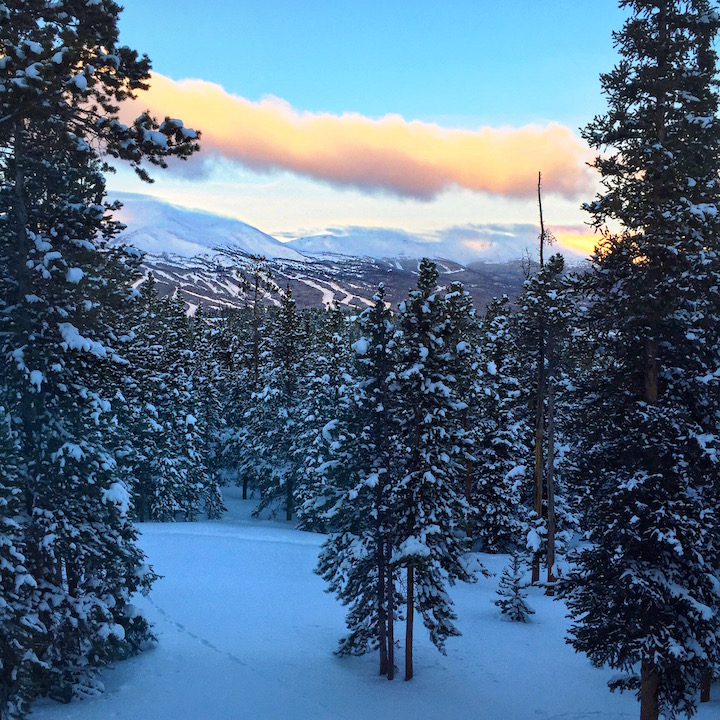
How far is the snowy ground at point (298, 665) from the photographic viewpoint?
53.7ft

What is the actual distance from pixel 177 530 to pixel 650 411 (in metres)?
27.8

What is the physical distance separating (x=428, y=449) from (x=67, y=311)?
32.4ft

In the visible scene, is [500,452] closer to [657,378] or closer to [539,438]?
[539,438]

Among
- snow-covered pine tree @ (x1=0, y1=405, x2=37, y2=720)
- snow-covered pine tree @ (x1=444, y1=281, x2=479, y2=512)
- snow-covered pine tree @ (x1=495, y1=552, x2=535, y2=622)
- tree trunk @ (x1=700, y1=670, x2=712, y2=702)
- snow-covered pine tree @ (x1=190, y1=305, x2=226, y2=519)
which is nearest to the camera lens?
snow-covered pine tree @ (x1=0, y1=405, x2=37, y2=720)

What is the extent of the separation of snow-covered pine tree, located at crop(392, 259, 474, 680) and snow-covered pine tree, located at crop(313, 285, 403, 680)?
474mm

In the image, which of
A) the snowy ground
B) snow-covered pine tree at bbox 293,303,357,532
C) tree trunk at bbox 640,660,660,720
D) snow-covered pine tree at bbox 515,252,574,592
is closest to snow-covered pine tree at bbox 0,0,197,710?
the snowy ground

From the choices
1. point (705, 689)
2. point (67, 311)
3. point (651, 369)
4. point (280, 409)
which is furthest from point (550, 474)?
point (67, 311)

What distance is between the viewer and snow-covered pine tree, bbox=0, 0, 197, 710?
12.6m

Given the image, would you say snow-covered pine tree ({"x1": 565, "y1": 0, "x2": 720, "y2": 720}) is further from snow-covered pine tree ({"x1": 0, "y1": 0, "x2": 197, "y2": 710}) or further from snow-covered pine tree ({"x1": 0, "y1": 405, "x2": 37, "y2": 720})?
snow-covered pine tree ({"x1": 0, "y1": 405, "x2": 37, "y2": 720})

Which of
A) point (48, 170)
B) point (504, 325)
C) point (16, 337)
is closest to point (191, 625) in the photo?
point (16, 337)

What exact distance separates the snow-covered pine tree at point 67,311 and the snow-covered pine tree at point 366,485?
6.53 metres

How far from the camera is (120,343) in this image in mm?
14172

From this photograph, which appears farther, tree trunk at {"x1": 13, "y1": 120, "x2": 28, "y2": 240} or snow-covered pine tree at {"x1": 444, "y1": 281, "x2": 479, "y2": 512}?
snow-covered pine tree at {"x1": 444, "y1": 281, "x2": 479, "y2": 512}

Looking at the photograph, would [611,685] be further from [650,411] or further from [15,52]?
[15,52]
